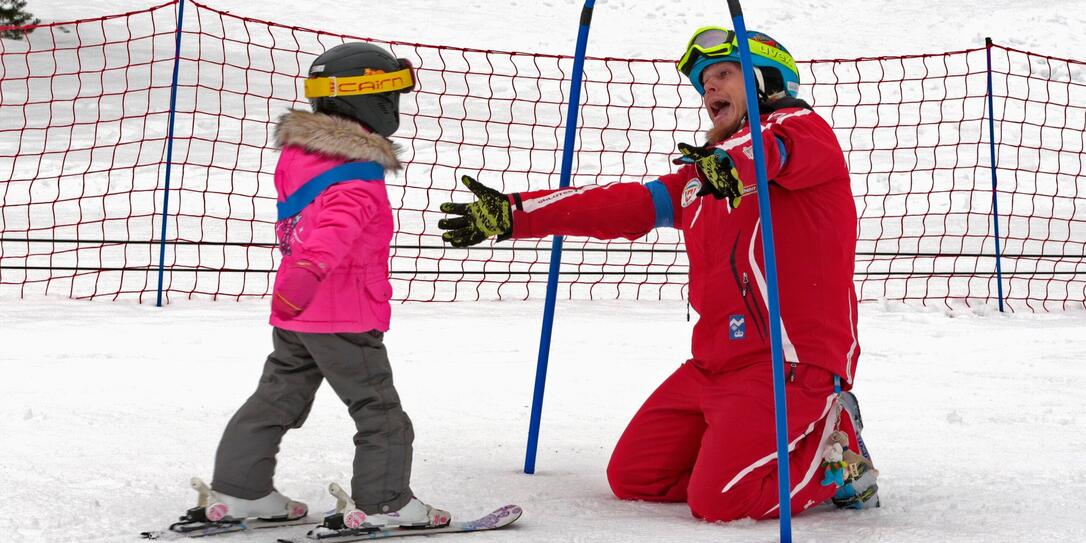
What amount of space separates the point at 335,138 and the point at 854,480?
161 centimetres

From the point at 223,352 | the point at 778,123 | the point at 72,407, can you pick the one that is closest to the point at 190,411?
the point at 72,407

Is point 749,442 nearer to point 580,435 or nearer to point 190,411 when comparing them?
point 580,435

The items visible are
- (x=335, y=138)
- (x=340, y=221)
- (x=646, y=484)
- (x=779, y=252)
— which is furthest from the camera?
(x=646, y=484)

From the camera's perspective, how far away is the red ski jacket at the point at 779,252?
3.33 metres

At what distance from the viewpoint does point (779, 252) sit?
336 centimetres

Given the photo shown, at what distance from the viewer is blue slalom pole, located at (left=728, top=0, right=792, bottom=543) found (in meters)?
2.77

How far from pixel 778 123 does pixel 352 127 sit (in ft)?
3.46

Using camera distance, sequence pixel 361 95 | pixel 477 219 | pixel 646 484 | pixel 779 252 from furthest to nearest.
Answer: pixel 646 484 < pixel 779 252 < pixel 477 219 < pixel 361 95

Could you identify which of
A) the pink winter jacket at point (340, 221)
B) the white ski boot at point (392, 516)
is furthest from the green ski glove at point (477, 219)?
the white ski boot at point (392, 516)

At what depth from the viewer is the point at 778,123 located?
3.14 m

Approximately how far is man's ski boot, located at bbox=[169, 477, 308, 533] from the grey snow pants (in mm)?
21

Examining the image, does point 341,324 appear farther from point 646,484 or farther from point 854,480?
point 854,480

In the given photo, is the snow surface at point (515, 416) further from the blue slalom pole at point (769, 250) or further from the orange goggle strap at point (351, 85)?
the orange goggle strap at point (351, 85)

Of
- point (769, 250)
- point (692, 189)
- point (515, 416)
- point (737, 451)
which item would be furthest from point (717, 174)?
point (515, 416)
